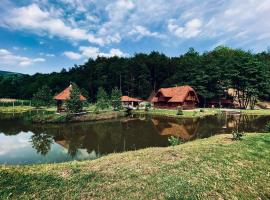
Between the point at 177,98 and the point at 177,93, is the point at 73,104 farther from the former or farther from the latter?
the point at 177,93

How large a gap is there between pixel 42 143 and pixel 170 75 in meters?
54.5

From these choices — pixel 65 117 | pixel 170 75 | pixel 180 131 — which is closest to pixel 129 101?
pixel 170 75

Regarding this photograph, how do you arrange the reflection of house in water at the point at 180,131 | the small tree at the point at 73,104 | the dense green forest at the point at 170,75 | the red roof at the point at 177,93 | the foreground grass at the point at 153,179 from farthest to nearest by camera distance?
the dense green forest at the point at 170,75
the red roof at the point at 177,93
the small tree at the point at 73,104
the reflection of house in water at the point at 180,131
the foreground grass at the point at 153,179

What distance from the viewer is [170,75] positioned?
69.2m

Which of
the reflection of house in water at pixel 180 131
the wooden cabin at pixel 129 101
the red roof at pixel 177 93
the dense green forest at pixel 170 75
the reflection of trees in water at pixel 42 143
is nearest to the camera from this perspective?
A: the reflection of trees in water at pixel 42 143

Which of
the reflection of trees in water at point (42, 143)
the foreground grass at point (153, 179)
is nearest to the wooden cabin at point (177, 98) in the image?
the reflection of trees in water at point (42, 143)

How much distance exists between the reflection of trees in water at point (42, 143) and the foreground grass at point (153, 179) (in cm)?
845

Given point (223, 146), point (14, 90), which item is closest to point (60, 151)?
point (223, 146)

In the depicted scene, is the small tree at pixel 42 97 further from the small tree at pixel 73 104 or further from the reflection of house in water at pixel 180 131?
the reflection of house in water at pixel 180 131

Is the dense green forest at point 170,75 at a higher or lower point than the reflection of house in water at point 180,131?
higher

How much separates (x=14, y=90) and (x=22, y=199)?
4020 inches

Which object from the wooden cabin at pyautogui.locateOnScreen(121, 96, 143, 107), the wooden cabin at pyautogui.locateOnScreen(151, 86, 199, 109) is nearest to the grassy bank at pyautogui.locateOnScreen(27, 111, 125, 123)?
the wooden cabin at pyautogui.locateOnScreen(121, 96, 143, 107)

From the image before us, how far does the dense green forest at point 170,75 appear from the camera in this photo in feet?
166

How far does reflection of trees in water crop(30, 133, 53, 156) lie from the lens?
17.2 m
